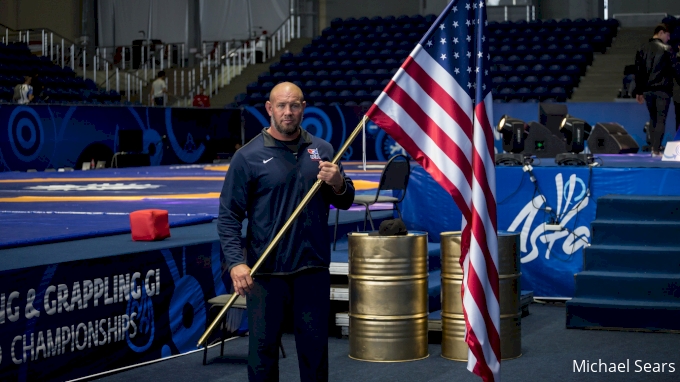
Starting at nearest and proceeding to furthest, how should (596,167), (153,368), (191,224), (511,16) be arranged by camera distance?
(153,368)
(191,224)
(596,167)
(511,16)

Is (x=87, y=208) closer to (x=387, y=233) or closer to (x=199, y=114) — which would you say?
(x=387, y=233)

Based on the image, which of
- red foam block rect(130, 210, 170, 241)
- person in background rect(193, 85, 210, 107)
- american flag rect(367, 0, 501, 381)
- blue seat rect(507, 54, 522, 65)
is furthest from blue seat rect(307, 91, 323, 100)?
american flag rect(367, 0, 501, 381)

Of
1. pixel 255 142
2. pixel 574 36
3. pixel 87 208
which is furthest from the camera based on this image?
pixel 574 36

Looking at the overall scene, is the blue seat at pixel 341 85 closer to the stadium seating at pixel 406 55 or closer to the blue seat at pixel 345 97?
the stadium seating at pixel 406 55

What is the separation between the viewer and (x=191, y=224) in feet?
22.9

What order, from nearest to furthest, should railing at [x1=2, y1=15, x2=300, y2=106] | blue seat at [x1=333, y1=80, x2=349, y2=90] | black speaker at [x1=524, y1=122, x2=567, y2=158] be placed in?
black speaker at [x1=524, y1=122, x2=567, y2=158], blue seat at [x1=333, y1=80, x2=349, y2=90], railing at [x1=2, y1=15, x2=300, y2=106]

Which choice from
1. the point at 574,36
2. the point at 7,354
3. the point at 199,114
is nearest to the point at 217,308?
the point at 7,354

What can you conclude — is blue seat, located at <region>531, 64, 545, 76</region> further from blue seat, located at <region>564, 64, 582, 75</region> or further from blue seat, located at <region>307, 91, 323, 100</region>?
blue seat, located at <region>307, 91, 323, 100</region>

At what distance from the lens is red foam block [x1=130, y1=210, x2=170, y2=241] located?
5750mm

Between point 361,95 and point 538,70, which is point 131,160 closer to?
point 361,95

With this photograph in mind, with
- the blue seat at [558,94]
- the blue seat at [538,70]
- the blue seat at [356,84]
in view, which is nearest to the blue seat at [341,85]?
the blue seat at [356,84]

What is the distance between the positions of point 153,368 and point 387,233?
155cm

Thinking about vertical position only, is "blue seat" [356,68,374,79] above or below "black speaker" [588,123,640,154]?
above

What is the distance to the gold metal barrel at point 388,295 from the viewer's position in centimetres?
556
